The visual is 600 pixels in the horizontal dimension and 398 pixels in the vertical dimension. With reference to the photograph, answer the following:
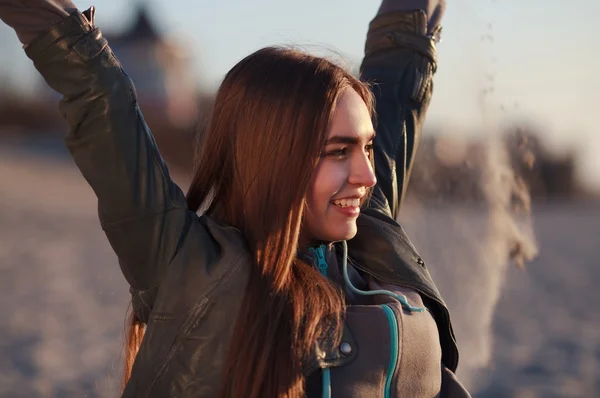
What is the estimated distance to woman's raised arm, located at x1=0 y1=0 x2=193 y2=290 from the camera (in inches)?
72.2

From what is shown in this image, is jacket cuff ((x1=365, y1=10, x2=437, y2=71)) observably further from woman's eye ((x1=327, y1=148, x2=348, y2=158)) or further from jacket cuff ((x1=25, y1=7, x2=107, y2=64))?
jacket cuff ((x1=25, y1=7, x2=107, y2=64))

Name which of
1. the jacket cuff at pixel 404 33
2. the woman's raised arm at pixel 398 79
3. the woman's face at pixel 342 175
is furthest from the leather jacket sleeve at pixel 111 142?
the jacket cuff at pixel 404 33

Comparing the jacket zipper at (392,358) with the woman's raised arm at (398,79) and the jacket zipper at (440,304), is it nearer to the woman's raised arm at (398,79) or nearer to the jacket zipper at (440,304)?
the jacket zipper at (440,304)

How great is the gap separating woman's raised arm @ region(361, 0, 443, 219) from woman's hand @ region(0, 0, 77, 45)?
103 cm

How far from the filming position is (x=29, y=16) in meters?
1.85

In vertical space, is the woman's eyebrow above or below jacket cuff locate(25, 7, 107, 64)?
below

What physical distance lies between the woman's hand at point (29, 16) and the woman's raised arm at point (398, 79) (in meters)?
1.03

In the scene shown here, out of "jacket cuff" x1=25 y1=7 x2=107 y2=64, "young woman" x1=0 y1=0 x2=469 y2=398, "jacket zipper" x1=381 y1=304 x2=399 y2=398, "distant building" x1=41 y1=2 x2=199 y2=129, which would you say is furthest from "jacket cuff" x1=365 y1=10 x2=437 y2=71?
"distant building" x1=41 y1=2 x2=199 y2=129

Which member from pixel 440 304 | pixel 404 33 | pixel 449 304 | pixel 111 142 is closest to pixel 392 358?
pixel 440 304

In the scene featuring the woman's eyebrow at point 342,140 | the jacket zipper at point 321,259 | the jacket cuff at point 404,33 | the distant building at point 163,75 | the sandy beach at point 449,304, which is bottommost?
the distant building at point 163,75

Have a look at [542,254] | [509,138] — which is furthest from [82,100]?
[542,254]

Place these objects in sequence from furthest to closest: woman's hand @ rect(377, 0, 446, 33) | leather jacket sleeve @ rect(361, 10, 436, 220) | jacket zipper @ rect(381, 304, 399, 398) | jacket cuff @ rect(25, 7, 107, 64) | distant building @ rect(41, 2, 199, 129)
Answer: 1. distant building @ rect(41, 2, 199, 129)
2. woman's hand @ rect(377, 0, 446, 33)
3. leather jacket sleeve @ rect(361, 10, 436, 220)
4. jacket zipper @ rect(381, 304, 399, 398)
5. jacket cuff @ rect(25, 7, 107, 64)

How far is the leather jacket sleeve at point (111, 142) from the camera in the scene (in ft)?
6.02

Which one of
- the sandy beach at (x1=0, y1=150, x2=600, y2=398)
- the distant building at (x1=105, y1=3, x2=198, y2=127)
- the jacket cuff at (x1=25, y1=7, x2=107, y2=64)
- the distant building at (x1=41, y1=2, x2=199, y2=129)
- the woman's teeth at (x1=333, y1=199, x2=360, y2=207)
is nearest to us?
the jacket cuff at (x1=25, y1=7, x2=107, y2=64)
